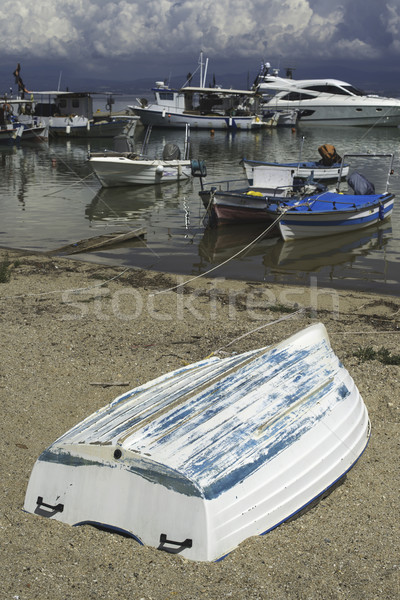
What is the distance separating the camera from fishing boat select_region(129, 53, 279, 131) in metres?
61.6

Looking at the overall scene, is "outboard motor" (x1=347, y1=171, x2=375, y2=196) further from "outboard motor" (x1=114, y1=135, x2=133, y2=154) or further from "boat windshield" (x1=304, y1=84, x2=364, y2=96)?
"boat windshield" (x1=304, y1=84, x2=364, y2=96)

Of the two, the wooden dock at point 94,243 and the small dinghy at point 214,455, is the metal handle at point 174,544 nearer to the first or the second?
the small dinghy at point 214,455

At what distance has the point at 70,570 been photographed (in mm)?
4492

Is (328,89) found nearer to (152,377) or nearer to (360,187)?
(360,187)

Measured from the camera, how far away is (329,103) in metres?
71.5

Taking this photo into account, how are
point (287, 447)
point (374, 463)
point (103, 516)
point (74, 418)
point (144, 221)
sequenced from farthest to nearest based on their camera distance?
point (144, 221)
point (74, 418)
point (374, 463)
point (287, 447)
point (103, 516)

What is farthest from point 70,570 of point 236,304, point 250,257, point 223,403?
point 250,257

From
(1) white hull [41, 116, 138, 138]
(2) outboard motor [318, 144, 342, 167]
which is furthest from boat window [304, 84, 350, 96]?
(2) outboard motor [318, 144, 342, 167]

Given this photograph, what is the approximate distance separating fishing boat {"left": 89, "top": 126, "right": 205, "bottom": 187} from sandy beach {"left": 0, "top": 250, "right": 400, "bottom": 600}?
40.2 ft

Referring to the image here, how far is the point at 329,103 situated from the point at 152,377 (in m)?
69.6

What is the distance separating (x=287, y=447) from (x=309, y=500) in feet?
1.69

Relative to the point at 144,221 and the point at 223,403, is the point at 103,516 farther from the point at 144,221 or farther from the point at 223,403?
the point at 144,221

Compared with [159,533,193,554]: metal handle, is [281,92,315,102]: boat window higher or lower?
higher

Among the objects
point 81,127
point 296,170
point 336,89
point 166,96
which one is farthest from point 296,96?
point 296,170
